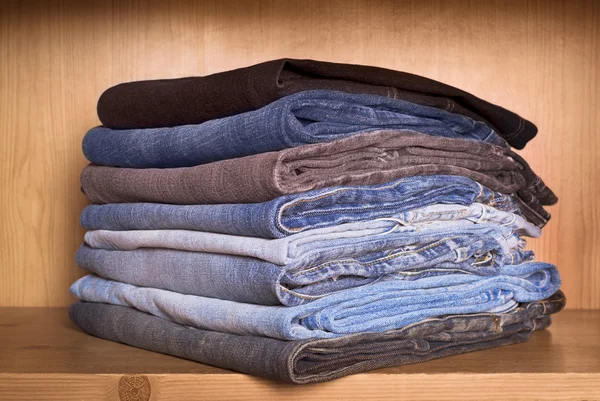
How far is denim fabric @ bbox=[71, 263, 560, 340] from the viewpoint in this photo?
31.4 inches

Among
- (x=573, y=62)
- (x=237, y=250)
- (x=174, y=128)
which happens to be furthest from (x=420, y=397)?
(x=573, y=62)

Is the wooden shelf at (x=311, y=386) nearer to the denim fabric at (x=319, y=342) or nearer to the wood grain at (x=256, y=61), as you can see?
the denim fabric at (x=319, y=342)

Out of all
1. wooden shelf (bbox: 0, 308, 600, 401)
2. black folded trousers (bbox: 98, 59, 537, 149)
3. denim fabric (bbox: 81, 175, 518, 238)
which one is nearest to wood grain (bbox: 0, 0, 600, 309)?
black folded trousers (bbox: 98, 59, 537, 149)

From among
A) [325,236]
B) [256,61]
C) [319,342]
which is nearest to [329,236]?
[325,236]

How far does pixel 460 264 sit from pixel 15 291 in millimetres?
803

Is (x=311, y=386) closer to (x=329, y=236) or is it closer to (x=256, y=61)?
(x=329, y=236)

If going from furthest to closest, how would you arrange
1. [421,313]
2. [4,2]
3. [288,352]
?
1. [4,2]
2. [421,313]
3. [288,352]

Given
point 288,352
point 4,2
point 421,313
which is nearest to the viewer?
point 288,352

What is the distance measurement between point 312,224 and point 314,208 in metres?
0.02

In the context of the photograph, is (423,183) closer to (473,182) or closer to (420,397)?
(473,182)

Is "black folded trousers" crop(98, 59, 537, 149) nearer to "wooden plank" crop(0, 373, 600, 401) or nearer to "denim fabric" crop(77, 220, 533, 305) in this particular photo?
"denim fabric" crop(77, 220, 533, 305)

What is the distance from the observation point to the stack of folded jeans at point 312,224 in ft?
2.62

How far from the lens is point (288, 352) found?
29.8 inches

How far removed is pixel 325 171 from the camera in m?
0.82
